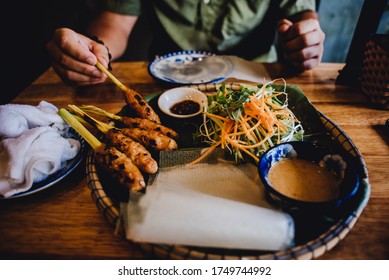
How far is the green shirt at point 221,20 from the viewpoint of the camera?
270 centimetres

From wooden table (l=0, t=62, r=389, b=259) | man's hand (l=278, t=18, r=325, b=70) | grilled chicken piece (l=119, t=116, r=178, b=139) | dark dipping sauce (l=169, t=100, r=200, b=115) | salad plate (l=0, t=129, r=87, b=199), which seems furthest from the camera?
man's hand (l=278, t=18, r=325, b=70)

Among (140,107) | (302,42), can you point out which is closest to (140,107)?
(140,107)

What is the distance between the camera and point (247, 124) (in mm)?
1547

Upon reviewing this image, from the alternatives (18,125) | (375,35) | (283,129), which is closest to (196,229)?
(283,129)

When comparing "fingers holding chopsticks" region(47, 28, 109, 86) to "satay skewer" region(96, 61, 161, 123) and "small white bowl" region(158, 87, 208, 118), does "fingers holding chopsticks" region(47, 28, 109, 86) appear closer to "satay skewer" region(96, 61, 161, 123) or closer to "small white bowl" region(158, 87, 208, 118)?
"satay skewer" region(96, 61, 161, 123)

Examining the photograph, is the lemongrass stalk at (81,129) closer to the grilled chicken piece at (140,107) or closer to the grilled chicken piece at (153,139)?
the grilled chicken piece at (153,139)

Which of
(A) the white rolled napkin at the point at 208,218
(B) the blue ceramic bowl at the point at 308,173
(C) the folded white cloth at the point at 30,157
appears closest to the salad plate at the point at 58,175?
(C) the folded white cloth at the point at 30,157

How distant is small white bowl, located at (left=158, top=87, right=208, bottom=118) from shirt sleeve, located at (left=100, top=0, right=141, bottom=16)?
4.82ft

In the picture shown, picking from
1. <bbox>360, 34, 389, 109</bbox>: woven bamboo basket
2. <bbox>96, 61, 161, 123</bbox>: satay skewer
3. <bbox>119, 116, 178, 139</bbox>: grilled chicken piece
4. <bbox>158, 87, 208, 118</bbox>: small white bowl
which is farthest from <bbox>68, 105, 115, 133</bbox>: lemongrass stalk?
<bbox>360, 34, 389, 109</bbox>: woven bamboo basket

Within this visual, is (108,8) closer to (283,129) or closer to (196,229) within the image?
(283,129)

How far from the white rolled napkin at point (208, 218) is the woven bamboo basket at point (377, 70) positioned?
46.5 inches

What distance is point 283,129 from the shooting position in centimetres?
158

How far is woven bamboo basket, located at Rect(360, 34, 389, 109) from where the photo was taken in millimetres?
1697

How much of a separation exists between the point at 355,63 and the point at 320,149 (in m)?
1.11
